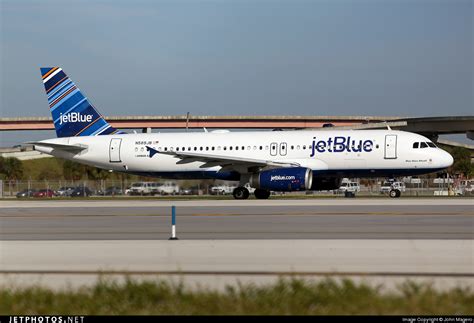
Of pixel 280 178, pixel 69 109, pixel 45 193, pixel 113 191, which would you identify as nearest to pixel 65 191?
pixel 45 193

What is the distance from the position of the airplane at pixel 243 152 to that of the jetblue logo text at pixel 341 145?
0.05 meters

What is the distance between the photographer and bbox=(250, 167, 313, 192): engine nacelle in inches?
1526

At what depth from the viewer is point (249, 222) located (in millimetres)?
24984

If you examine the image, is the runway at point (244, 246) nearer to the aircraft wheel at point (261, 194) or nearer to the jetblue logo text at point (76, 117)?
the aircraft wheel at point (261, 194)

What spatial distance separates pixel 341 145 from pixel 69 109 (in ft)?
55.3

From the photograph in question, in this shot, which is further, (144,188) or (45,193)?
(45,193)

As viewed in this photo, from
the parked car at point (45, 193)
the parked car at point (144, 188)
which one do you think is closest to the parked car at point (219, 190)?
the parked car at point (144, 188)

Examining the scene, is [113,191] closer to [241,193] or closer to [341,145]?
[241,193]

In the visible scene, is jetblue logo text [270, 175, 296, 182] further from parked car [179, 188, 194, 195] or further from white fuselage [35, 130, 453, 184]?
parked car [179, 188, 194, 195]

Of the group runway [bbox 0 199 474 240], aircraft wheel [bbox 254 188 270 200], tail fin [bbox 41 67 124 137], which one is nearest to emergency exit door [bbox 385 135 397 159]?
aircraft wheel [bbox 254 188 270 200]

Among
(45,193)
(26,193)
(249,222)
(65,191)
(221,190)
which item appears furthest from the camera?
(221,190)

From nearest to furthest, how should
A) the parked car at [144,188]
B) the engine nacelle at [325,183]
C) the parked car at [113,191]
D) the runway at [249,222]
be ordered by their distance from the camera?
the runway at [249,222]
the engine nacelle at [325,183]
the parked car at [144,188]
the parked car at [113,191]

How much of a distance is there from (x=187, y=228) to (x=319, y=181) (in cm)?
1983

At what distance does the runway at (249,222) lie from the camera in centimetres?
2088
